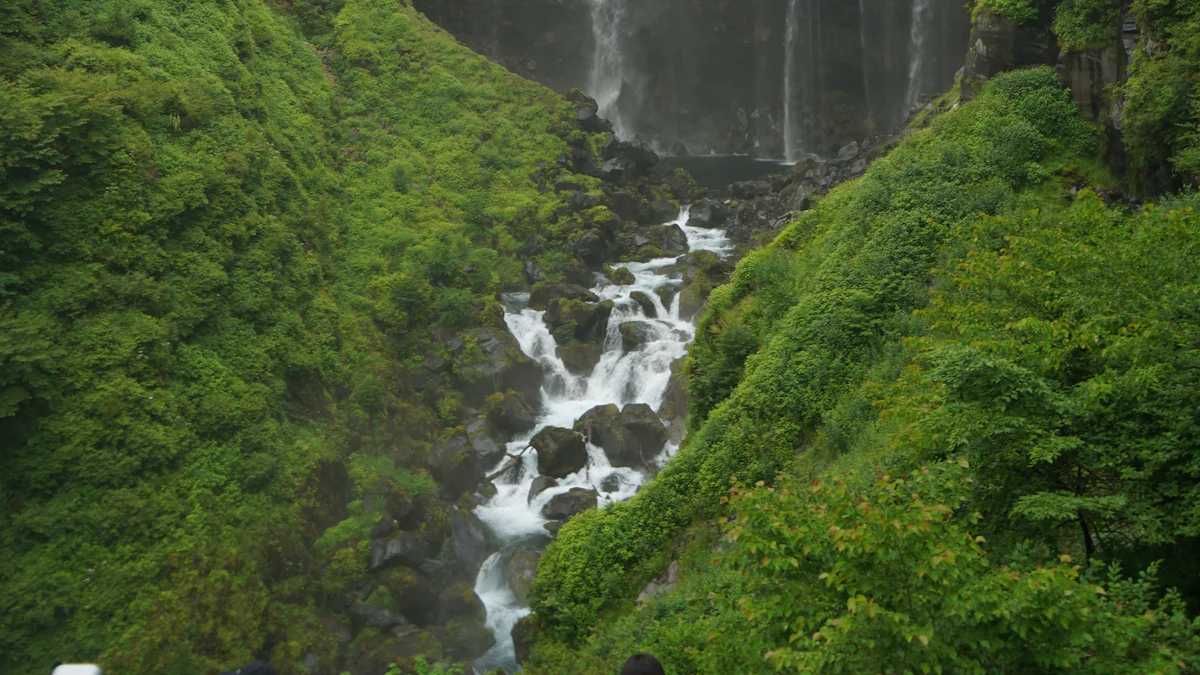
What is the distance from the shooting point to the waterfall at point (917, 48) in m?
46.7

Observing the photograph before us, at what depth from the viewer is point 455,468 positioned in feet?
68.0

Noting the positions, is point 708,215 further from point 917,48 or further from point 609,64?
point 917,48

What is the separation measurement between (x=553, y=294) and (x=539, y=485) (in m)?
8.02

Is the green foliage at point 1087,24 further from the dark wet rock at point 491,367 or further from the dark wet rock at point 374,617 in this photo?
the dark wet rock at point 374,617

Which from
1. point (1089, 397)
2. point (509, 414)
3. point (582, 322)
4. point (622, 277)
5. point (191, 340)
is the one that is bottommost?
point (509, 414)

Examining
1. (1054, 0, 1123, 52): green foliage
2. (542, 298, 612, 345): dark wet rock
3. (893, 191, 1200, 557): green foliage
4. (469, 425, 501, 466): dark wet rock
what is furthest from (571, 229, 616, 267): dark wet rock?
(893, 191, 1200, 557): green foliage

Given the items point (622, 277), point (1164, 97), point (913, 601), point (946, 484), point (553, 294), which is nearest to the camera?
point (913, 601)

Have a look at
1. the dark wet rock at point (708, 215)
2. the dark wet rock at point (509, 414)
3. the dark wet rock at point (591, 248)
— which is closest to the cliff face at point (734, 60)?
the dark wet rock at point (708, 215)

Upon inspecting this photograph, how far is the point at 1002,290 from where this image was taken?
855cm

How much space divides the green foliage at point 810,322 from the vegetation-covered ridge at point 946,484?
5cm

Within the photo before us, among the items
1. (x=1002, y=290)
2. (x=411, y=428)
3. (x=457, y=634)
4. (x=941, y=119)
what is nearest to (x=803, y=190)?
(x=941, y=119)

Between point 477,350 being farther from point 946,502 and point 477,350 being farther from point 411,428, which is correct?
point 946,502

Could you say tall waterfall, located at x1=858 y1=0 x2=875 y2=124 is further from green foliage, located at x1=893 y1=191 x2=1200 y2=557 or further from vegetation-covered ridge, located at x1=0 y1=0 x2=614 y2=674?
green foliage, located at x1=893 y1=191 x2=1200 y2=557

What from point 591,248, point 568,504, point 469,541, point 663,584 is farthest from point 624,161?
point 663,584
